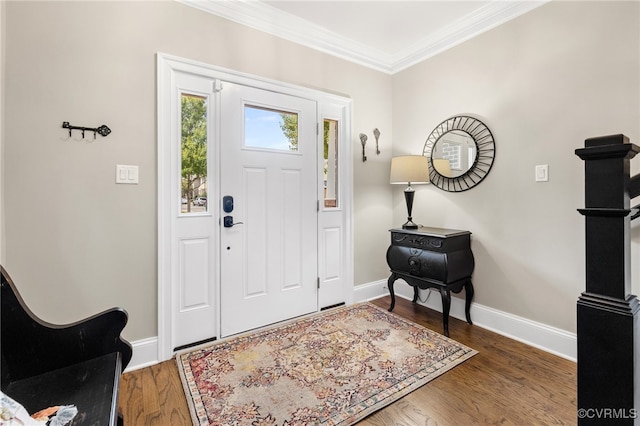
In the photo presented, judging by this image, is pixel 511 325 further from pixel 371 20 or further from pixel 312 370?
pixel 371 20

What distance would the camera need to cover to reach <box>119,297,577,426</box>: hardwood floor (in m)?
1.54

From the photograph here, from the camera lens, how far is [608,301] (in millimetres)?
793

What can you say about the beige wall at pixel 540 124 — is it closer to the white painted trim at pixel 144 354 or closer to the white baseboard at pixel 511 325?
the white baseboard at pixel 511 325

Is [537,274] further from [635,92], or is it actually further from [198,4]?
[198,4]

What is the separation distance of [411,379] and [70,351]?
1771mm

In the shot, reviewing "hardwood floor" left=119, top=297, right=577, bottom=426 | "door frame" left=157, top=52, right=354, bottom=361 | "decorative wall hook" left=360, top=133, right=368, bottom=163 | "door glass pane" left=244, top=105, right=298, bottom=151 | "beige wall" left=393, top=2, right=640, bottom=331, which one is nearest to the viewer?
"hardwood floor" left=119, top=297, right=577, bottom=426

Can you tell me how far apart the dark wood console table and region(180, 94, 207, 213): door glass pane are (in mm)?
1742

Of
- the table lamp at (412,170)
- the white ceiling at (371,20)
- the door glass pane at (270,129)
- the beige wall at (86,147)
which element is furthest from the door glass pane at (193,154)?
the table lamp at (412,170)

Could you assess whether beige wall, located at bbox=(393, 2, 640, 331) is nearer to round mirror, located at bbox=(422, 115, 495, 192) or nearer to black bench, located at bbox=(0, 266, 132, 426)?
round mirror, located at bbox=(422, 115, 495, 192)

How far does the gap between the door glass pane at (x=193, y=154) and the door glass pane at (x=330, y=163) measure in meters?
1.13

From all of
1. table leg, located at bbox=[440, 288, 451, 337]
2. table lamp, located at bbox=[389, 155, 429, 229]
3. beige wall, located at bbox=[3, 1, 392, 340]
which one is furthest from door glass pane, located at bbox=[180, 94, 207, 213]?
table leg, located at bbox=[440, 288, 451, 337]

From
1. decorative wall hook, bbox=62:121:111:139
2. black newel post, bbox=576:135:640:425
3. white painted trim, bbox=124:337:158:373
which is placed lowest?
white painted trim, bbox=124:337:158:373

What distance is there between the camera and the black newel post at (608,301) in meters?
0.77

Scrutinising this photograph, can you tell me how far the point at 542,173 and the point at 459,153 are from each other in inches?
26.8
